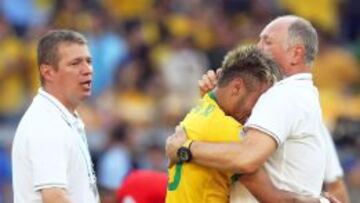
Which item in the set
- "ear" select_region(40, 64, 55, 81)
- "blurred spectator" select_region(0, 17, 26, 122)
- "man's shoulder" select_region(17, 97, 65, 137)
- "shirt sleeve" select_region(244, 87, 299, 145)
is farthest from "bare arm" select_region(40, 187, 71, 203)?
"blurred spectator" select_region(0, 17, 26, 122)

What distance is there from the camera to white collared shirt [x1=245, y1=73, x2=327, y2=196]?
7020 mm

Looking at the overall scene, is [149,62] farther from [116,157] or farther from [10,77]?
[116,157]

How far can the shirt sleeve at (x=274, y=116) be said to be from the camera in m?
6.99

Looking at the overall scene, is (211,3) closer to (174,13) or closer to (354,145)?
(174,13)

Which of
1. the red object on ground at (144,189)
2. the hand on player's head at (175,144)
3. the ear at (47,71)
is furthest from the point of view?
the red object on ground at (144,189)

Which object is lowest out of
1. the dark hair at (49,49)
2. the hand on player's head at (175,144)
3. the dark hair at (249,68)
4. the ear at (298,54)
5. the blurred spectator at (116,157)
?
the hand on player's head at (175,144)

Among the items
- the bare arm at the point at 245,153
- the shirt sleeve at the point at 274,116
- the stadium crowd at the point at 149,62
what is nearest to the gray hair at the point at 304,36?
the shirt sleeve at the point at 274,116

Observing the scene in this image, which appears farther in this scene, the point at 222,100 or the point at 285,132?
the point at 222,100

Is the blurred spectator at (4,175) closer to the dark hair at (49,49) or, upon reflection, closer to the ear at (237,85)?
the dark hair at (49,49)

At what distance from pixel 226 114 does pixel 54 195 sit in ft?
3.32

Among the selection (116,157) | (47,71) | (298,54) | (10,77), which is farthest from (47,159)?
(10,77)

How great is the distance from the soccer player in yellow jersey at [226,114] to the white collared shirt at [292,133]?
0.09 metres

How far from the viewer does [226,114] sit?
7.25m

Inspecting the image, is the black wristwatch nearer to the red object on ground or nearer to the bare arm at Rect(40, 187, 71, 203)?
the bare arm at Rect(40, 187, 71, 203)
